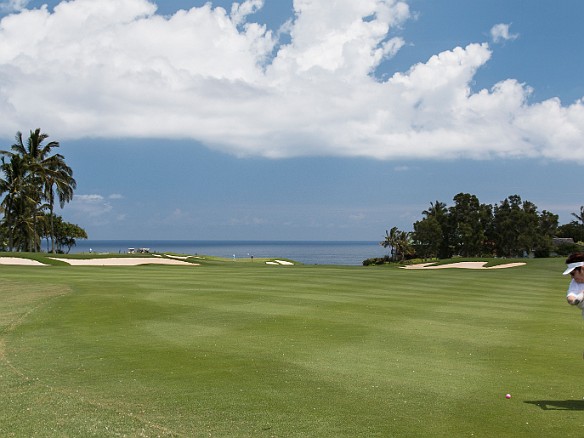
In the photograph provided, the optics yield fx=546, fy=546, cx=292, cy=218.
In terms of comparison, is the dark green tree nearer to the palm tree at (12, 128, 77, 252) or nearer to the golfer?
the palm tree at (12, 128, 77, 252)

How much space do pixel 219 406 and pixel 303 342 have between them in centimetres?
510

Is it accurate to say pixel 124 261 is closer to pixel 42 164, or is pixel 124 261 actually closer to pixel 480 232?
pixel 42 164

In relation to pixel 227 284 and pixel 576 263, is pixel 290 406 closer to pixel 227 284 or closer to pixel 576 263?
pixel 576 263

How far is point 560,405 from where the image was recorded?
343 inches

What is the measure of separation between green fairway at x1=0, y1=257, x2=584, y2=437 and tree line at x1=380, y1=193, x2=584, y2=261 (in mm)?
89733

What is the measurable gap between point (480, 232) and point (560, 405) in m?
105

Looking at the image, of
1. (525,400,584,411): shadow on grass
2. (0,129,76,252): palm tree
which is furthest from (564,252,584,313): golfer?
(0,129,76,252): palm tree

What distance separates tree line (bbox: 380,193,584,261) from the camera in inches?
4131

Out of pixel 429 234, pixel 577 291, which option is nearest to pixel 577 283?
pixel 577 291

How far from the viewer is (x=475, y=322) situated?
17.4 m

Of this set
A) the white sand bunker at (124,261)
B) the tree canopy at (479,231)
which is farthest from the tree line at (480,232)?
the white sand bunker at (124,261)

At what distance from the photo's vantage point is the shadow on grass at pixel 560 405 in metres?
8.55

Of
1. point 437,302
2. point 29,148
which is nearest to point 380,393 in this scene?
point 437,302

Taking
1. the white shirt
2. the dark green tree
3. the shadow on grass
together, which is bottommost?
the shadow on grass
